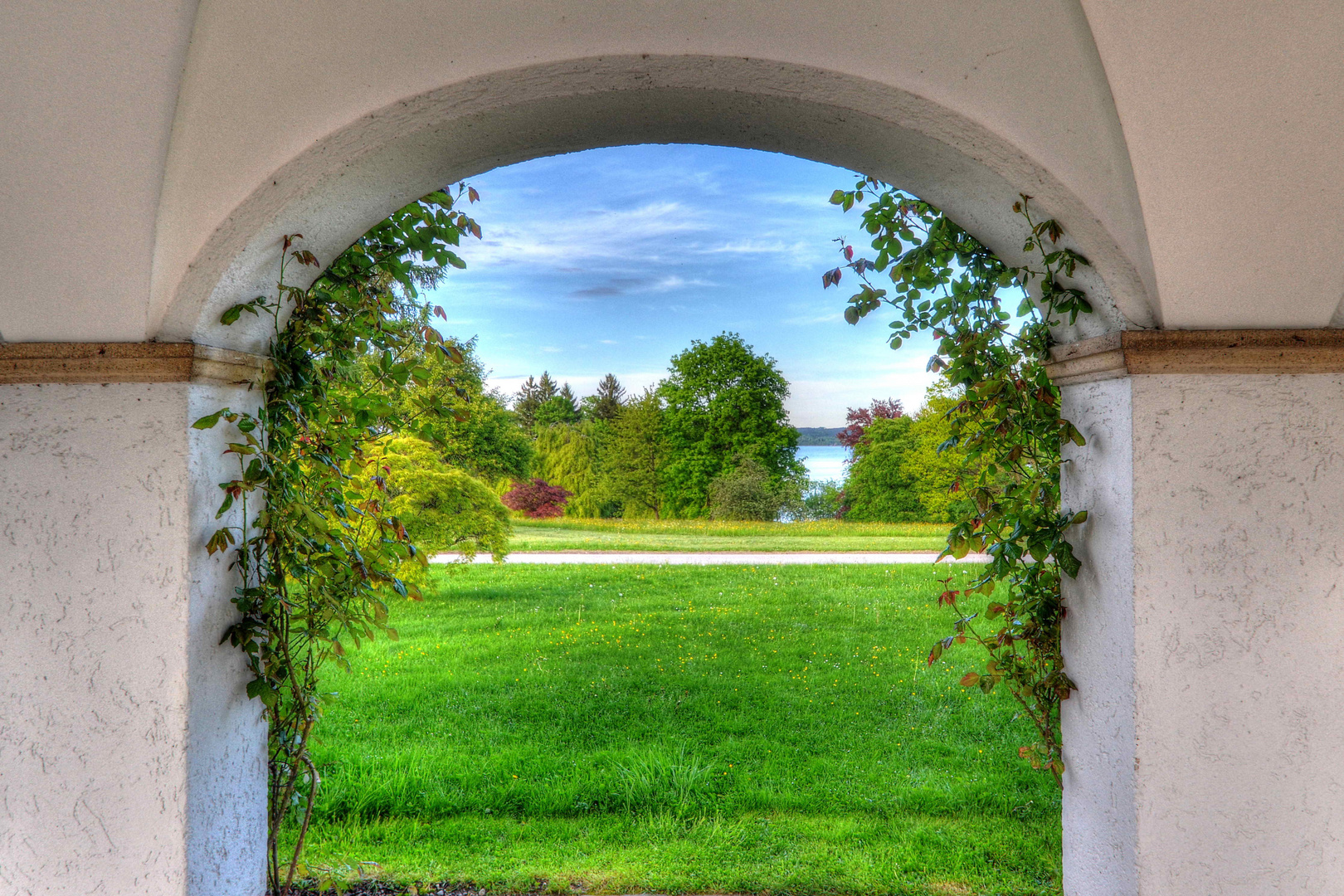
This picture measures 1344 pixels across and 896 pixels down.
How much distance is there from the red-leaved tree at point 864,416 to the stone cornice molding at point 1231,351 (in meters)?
7.95

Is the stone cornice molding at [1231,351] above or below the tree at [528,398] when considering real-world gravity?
below

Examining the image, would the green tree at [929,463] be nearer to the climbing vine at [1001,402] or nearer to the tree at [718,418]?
the tree at [718,418]

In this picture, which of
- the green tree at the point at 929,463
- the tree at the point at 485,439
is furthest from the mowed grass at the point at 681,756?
the tree at the point at 485,439

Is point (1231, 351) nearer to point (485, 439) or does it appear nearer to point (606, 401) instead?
point (485, 439)

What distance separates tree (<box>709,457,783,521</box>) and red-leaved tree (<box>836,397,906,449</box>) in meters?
1.30

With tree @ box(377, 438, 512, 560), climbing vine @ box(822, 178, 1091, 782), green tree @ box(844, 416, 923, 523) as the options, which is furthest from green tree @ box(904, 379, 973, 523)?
climbing vine @ box(822, 178, 1091, 782)

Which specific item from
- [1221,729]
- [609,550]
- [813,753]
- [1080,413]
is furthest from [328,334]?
[609,550]

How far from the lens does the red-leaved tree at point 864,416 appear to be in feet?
32.3

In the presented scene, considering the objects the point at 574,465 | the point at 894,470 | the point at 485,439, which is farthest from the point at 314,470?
the point at 574,465

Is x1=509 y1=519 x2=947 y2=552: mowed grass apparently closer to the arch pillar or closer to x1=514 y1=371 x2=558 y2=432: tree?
the arch pillar

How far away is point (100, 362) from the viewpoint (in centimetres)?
169

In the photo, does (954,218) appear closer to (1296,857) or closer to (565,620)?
(1296,857)

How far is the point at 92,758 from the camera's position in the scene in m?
1.70

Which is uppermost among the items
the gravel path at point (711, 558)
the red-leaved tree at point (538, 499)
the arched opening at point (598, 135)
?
the arched opening at point (598, 135)
